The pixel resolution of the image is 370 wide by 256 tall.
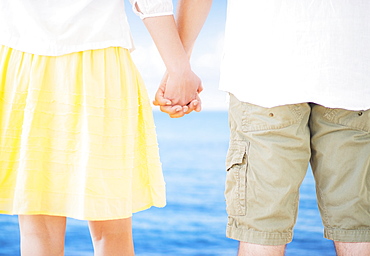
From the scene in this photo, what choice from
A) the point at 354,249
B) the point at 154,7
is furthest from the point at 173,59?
the point at 354,249

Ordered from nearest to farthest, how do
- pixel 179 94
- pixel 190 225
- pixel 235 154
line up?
pixel 235 154, pixel 179 94, pixel 190 225

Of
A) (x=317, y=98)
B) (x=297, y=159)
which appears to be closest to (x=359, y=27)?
(x=317, y=98)

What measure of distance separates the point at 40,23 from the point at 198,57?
17774 mm

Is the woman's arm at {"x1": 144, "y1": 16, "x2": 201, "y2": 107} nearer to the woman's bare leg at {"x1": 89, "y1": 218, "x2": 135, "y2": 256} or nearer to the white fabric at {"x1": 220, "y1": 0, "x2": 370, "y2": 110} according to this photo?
the white fabric at {"x1": 220, "y1": 0, "x2": 370, "y2": 110}

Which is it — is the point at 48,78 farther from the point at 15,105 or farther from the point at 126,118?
the point at 126,118

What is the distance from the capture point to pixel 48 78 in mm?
1341

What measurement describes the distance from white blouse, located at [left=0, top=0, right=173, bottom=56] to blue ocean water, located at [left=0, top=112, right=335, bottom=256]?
1.01 m

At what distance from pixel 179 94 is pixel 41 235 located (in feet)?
1.82

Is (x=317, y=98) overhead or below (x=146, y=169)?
overhead

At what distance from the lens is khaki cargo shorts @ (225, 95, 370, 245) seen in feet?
4.01

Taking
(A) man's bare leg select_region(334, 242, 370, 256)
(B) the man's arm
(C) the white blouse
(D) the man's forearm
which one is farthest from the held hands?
(A) man's bare leg select_region(334, 242, 370, 256)

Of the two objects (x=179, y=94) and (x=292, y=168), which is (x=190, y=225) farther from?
(x=292, y=168)

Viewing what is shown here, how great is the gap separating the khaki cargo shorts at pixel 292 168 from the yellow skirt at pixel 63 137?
32 cm

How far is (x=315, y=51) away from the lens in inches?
46.2
